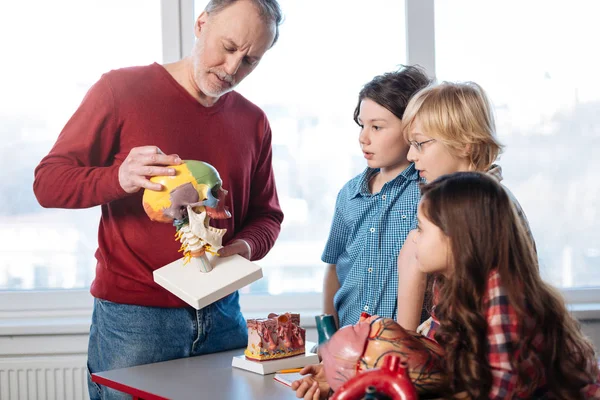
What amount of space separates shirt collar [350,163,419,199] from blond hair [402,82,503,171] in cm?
20

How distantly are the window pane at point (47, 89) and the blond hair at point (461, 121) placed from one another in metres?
1.52

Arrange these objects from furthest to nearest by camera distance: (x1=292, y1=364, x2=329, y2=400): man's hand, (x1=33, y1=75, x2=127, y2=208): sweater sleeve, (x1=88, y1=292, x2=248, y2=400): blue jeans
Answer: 1. (x1=88, y1=292, x2=248, y2=400): blue jeans
2. (x1=33, y1=75, x2=127, y2=208): sweater sleeve
3. (x1=292, y1=364, x2=329, y2=400): man's hand

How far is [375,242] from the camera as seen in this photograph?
6.52 feet

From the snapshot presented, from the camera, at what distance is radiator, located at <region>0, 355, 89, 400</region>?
2773 millimetres

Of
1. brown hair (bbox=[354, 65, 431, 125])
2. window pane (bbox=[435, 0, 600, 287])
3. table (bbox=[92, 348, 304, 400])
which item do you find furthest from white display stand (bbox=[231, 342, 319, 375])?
window pane (bbox=[435, 0, 600, 287])

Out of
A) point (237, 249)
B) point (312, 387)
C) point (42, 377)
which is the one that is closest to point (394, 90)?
point (237, 249)

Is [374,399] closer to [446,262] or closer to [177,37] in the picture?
[446,262]

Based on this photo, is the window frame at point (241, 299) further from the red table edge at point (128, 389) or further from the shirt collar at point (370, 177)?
the red table edge at point (128, 389)

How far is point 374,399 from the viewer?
1.06 meters

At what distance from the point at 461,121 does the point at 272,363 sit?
77 centimetres

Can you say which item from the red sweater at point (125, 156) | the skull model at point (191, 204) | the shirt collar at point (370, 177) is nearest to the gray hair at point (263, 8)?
the red sweater at point (125, 156)

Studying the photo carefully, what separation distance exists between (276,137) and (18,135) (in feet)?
3.53

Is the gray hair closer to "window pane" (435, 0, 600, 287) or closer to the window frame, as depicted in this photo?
the window frame

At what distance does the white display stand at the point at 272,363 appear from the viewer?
5.52 feet
